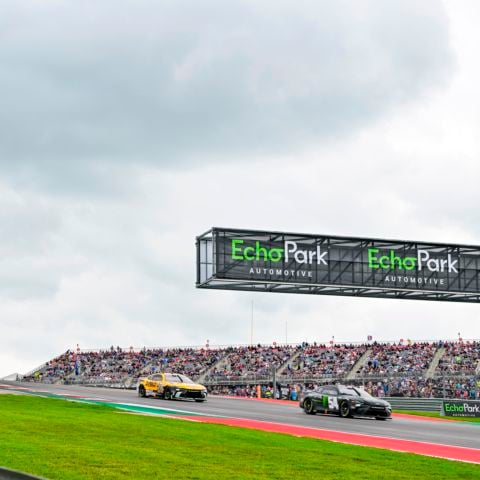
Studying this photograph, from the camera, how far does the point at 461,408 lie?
34156 mm

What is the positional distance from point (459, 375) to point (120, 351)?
32.7 metres

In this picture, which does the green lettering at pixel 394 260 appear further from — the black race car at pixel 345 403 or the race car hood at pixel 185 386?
the black race car at pixel 345 403

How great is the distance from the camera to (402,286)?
42.0 metres

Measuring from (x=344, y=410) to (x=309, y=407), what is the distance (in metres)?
1.65

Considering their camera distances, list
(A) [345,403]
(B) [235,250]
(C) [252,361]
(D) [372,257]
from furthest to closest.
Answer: (C) [252,361] → (D) [372,257] → (B) [235,250] → (A) [345,403]

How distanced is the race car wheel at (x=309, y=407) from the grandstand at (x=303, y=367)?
1040 centimetres

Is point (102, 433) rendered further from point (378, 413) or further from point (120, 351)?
point (120, 351)

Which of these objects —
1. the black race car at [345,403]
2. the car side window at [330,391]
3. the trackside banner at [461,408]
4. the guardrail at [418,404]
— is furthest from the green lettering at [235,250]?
the car side window at [330,391]

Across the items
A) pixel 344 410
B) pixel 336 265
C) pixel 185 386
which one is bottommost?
pixel 344 410

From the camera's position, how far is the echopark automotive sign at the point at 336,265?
129ft

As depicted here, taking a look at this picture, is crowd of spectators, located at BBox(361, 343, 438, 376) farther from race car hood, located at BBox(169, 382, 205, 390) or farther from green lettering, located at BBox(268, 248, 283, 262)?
race car hood, located at BBox(169, 382, 205, 390)

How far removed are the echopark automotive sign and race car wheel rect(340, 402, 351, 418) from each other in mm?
12362

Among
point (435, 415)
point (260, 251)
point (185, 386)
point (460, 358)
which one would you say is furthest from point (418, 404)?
point (460, 358)

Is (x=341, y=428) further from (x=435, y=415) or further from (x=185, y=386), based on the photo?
(x=435, y=415)
